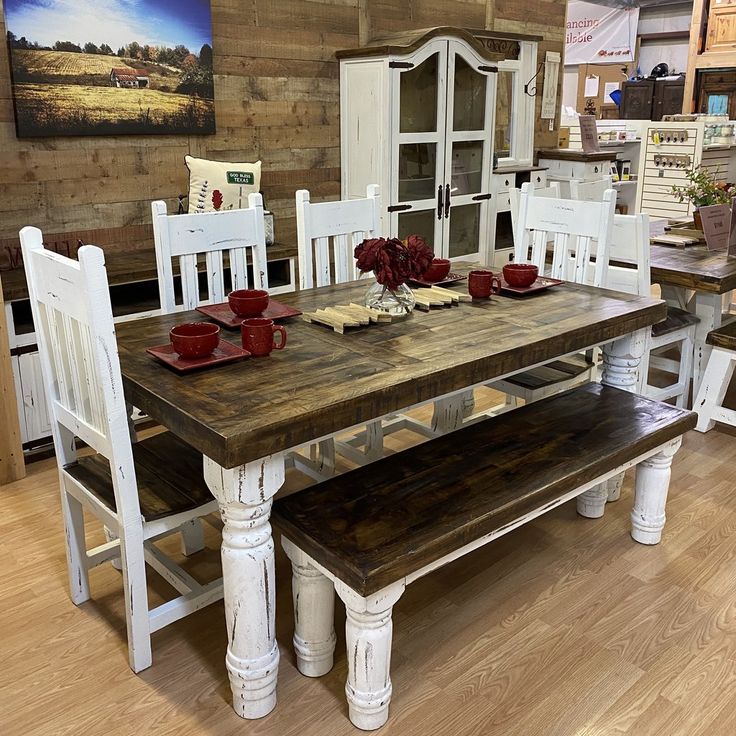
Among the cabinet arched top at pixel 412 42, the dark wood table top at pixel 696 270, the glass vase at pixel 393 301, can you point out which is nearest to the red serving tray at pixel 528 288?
the glass vase at pixel 393 301

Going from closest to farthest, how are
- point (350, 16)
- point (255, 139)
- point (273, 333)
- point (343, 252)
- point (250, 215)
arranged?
point (273, 333)
point (250, 215)
point (343, 252)
point (255, 139)
point (350, 16)

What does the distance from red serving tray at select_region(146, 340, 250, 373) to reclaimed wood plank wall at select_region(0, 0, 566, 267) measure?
1615mm

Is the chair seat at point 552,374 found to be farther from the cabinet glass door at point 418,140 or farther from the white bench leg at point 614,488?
the cabinet glass door at point 418,140

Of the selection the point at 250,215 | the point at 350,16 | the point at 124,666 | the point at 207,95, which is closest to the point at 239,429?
the point at 124,666

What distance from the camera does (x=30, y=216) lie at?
314 cm

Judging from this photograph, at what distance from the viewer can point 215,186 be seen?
3.42 m

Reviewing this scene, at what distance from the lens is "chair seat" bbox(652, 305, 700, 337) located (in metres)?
3.10

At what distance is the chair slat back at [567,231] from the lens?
2.58 meters

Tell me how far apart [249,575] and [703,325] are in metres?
2.47

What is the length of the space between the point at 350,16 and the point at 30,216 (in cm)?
203

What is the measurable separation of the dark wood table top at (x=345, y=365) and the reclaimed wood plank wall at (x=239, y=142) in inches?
54.1

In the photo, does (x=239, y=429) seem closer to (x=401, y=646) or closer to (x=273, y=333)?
(x=273, y=333)

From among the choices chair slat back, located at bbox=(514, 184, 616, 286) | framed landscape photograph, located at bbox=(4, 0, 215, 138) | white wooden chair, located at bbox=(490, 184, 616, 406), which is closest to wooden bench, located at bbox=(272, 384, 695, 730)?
white wooden chair, located at bbox=(490, 184, 616, 406)

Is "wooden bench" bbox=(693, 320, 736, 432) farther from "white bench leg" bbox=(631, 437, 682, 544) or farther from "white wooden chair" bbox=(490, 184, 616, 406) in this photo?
"white bench leg" bbox=(631, 437, 682, 544)
